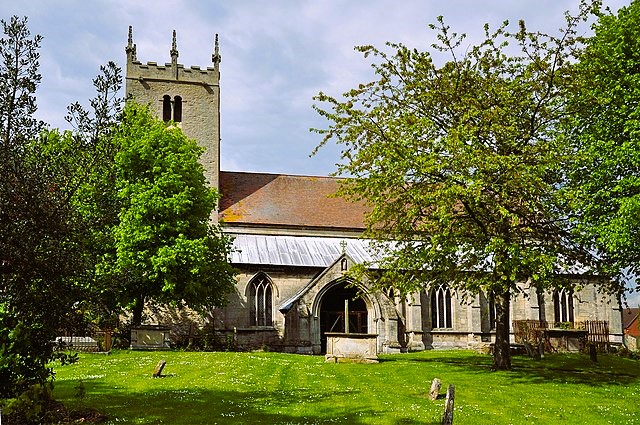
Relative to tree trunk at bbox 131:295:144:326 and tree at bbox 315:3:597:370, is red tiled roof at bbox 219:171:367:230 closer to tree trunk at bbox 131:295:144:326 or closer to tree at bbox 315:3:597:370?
tree trunk at bbox 131:295:144:326

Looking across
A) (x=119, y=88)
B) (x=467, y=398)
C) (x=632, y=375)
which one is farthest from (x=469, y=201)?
(x=119, y=88)

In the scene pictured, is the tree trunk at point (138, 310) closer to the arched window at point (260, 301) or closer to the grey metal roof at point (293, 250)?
the grey metal roof at point (293, 250)

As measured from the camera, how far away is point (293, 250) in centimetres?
3925

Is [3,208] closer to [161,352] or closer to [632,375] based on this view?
[161,352]

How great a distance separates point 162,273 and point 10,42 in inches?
806

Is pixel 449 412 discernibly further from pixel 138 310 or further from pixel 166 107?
pixel 166 107

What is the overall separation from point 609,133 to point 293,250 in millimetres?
19841

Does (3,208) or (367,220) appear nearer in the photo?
(3,208)

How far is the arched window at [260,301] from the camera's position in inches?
1460

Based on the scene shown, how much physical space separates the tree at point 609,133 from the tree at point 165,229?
16.5m

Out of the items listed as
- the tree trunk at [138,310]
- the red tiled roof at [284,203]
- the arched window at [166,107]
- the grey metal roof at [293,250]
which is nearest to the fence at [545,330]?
the grey metal roof at [293,250]

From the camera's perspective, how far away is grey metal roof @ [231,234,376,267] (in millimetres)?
37562

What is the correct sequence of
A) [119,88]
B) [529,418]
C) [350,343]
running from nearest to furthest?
[119,88] < [529,418] < [350,343]

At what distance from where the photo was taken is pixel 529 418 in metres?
15.7
